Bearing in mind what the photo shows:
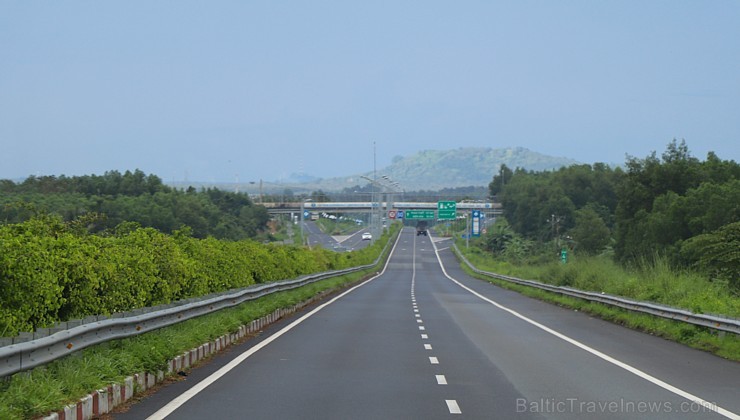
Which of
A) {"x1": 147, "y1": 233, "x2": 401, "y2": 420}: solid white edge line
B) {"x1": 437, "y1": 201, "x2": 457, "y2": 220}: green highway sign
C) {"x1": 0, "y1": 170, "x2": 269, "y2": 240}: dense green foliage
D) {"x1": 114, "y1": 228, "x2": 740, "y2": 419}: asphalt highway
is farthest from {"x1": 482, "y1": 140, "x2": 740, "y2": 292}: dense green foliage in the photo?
{"x1": 0, "y1": 170, "x2": 269, "y2": 240}: dense green foliage

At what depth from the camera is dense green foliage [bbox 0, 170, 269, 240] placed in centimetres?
7788

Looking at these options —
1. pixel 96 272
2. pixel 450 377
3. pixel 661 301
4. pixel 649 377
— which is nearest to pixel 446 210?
pixel 661 301

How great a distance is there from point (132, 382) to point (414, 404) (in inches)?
145

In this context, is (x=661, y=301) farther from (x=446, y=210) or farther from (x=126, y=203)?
(x=446, y=210)

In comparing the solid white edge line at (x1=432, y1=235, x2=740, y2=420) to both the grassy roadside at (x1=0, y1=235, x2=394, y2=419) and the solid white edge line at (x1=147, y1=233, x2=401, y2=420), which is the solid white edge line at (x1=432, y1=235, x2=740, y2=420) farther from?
the grassy roadside at (x1=0, y1=235, x2=394, y2=419)

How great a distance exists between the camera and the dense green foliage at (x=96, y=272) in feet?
38.4

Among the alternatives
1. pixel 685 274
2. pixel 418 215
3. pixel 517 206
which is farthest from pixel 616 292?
pixel 517 206

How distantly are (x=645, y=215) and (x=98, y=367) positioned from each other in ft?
320

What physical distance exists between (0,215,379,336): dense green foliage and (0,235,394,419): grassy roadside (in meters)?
0.76

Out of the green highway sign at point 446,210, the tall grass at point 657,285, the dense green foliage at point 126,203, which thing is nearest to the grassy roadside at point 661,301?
the tall grass at point 657,285

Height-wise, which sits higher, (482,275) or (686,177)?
(686,177)

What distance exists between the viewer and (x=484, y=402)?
489 inches

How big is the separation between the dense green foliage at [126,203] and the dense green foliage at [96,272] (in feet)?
79.0

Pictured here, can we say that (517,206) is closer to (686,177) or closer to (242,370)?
(686,177)
